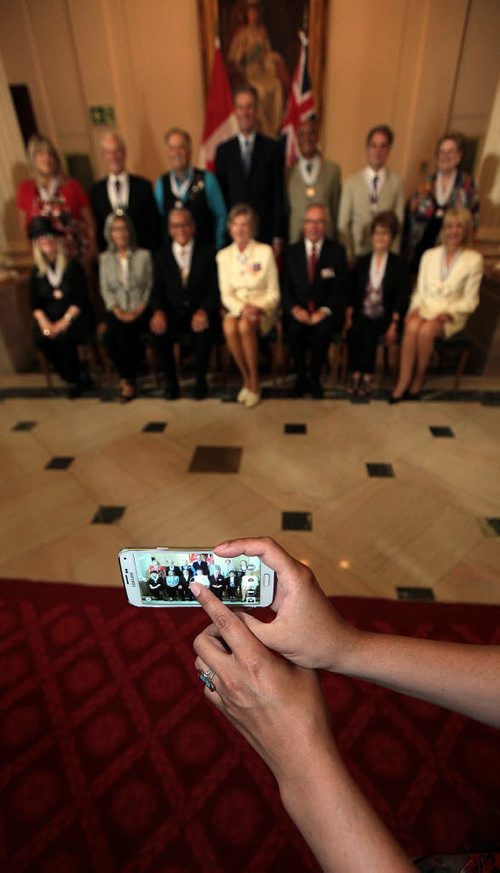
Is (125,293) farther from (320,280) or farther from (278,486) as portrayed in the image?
(278,486)

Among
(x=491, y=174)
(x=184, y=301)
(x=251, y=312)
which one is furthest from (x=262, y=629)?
(x=491, y=174)

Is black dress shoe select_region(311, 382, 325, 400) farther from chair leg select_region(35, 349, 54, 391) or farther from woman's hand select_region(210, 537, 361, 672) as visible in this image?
woman's hand select_region(210, 537, 361, 672)

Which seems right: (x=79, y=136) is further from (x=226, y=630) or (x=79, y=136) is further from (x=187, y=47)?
(x=226, y=630)

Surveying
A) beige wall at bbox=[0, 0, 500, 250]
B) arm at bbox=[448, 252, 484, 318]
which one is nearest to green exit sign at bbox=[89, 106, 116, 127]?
beige wall at bbox=[0, 0, 500, 250]

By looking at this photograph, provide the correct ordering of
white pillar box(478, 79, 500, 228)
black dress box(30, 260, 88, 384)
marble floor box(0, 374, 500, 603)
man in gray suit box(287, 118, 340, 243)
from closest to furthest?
1. marble floor box(0, 374, 500, 603)
2. black dress box(30, 260, 88, 384)
3. man in gray suit box(287, 118, 340, 243)
4. white pillar box(478, 79, 500, 228)

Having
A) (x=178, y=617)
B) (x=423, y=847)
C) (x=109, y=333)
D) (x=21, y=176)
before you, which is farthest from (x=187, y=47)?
(x=423, y=847)

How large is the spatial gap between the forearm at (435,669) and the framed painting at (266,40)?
5843mm

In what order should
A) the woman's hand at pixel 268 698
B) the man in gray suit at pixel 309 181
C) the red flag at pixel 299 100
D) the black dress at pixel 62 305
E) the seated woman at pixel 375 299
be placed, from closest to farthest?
the woman's hand at pixel 268 698, the seated woman at pixel 375 299, the black dress at pixel 62 305, the man in gray suit at pixel 309 181, the red flag at pixel 299 100

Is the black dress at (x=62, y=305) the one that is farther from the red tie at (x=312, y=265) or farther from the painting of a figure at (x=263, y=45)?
the painting of a figure at (x=263, y=45)

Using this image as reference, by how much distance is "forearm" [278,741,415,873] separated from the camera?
0.52 metres

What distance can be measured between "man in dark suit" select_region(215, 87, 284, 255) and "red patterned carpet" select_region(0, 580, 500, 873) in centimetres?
355

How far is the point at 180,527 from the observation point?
2.41m

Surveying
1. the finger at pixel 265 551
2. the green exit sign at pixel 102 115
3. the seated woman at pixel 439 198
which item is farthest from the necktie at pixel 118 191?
the finger at pixel 265 551

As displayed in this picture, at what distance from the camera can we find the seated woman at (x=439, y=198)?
11.5 ft
